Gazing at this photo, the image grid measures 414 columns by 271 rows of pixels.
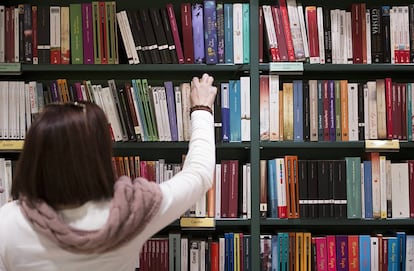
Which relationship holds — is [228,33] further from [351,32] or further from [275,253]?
[275,253]

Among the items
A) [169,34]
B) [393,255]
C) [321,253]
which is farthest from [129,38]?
[393,255]

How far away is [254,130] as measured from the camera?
2.32 m

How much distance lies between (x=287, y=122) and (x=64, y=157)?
1.34m

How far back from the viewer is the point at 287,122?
2344mm

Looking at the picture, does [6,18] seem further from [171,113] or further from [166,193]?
[166,193]

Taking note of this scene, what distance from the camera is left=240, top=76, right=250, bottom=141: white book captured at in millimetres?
2324

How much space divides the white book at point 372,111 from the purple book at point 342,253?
46 cm

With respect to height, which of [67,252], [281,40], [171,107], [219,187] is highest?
[281,40]

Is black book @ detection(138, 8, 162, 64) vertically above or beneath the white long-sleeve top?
above

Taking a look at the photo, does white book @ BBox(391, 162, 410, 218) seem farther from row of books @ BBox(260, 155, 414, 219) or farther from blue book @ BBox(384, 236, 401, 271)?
blue book @ BBox(384, 236, 401, 271)

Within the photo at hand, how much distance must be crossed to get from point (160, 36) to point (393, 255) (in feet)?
4.48

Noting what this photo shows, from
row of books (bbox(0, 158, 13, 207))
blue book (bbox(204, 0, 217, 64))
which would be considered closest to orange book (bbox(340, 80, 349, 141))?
blue book (bbox(204, 0, 217, 64))

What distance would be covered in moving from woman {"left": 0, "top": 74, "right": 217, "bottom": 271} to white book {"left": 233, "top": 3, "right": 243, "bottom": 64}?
1191 mm

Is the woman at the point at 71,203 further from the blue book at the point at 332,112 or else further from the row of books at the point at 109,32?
the blue book at the point at 332,112
